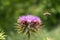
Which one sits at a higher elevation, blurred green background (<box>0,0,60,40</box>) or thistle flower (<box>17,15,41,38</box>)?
blurred green background (<box>0,0,60,40</box>)

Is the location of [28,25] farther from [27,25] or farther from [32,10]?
[32,10]

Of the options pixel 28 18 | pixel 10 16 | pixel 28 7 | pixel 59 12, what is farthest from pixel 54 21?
pixel 28 18

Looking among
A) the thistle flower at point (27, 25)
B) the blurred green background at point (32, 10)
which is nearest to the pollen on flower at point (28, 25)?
the thistle flower at point (27, 25)

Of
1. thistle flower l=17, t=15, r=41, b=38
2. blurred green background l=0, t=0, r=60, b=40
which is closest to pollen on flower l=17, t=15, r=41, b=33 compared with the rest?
thistle flower l=17, t=15, r=41, b=38

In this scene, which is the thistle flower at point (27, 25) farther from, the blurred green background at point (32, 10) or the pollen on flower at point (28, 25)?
the blurred green background at point (32, 10)

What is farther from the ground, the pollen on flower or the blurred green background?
the blurred green background

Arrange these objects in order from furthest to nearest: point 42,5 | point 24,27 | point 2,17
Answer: point 42,5, point 2,17, point 24,27

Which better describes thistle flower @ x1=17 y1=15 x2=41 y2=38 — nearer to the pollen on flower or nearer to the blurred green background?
the pollen on flower

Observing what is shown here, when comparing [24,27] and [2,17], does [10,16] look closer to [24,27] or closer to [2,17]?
[2,17]

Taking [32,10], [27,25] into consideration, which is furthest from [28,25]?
[32,10]

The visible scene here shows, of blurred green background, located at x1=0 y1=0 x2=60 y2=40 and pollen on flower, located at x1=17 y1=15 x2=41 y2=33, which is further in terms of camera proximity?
blurred green background, located at x1=0 y1=0 x2=60 y2=40

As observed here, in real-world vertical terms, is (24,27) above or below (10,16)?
below
